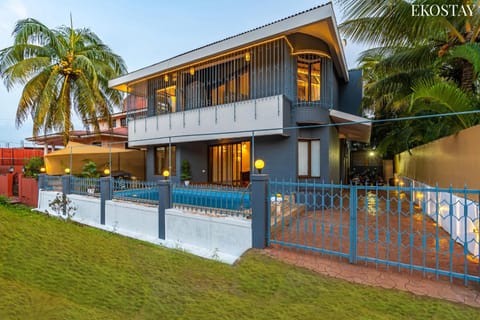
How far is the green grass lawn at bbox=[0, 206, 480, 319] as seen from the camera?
3.41 m

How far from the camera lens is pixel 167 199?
23.1 ft

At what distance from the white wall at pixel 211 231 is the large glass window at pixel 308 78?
631 centimetres

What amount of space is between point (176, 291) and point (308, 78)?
907 centimetres

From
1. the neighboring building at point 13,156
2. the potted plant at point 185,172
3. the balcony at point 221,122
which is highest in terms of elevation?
the balcony at point 221,122

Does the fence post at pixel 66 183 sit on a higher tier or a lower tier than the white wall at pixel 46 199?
higher

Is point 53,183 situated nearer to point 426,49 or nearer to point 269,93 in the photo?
point 269,93

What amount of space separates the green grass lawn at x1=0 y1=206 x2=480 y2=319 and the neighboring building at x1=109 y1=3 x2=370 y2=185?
4242 millimetres

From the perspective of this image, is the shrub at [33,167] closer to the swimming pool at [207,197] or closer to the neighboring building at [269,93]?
the neighboring building at [269,93]

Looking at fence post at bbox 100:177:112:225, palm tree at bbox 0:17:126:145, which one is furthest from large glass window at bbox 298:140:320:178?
palm tree at bbox 0:17:126:145

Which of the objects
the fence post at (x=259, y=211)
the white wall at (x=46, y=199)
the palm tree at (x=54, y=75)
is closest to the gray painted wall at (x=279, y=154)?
the fence post at (x=259, y=211)

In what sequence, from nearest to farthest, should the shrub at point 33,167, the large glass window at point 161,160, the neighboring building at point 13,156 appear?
the large glass window at point 161,160, the shrub at point 33,167, the neighboring building at point 13,156

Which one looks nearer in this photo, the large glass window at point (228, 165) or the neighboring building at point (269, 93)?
the neighboring building at point (269, 93)

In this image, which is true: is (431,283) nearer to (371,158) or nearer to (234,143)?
(234,143)

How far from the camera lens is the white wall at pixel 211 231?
5633mm
